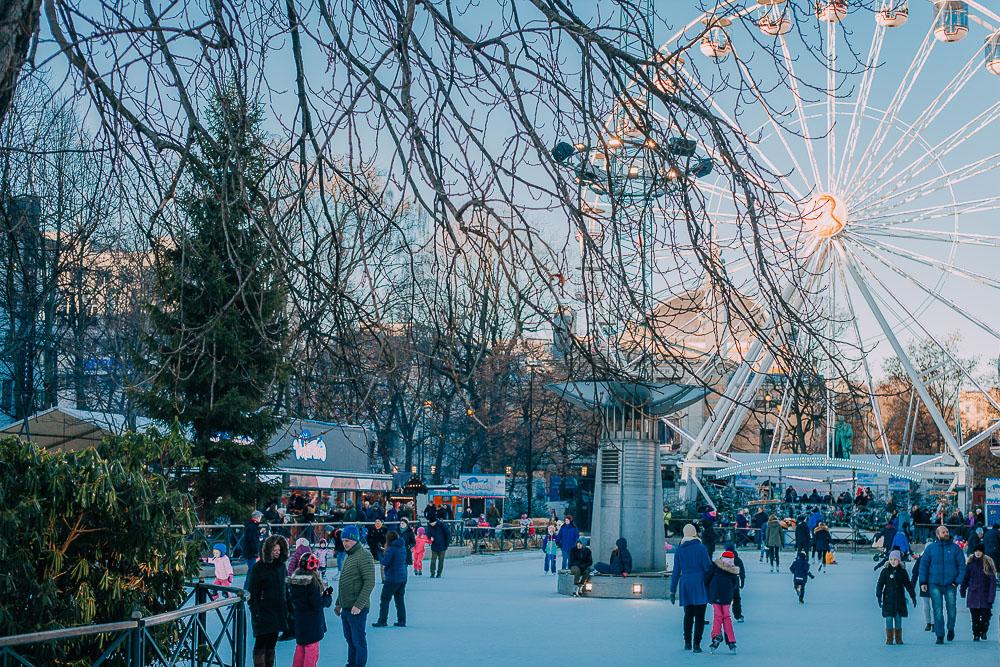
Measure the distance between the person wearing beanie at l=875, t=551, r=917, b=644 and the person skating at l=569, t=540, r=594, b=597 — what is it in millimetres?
8750

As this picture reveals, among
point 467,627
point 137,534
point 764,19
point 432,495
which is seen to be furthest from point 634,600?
point 432,495

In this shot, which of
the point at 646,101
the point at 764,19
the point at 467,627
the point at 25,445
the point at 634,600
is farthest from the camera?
the point at 634,600

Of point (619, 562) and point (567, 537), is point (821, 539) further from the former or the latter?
point (619, 562)

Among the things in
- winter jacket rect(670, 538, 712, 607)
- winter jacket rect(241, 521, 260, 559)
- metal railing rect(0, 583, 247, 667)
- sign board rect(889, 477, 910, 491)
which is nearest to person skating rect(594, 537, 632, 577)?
winter jacket rect(241, 521, 260, 559)

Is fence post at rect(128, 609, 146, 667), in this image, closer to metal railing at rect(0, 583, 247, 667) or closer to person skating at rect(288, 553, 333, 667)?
metal railing at rect(0, 583, 247, 667)

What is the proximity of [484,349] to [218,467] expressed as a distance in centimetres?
2710

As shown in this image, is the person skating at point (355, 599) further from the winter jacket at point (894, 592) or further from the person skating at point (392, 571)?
the winter jacket at point (894, 592)

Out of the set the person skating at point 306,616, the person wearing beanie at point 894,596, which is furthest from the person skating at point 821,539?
the person skating at point 306,616

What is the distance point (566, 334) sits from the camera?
720 cm

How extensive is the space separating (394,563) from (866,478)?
33.7m

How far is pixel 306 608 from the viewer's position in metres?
12.2

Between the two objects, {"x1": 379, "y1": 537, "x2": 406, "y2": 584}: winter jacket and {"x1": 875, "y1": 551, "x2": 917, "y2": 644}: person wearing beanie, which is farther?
{"x1": 379, "y1": 537, "x2": 406, "y2": 584}: winter jacket

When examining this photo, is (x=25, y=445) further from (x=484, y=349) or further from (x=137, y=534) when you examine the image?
(x=484, y=349)

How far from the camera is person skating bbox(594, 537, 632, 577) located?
27.1 m
